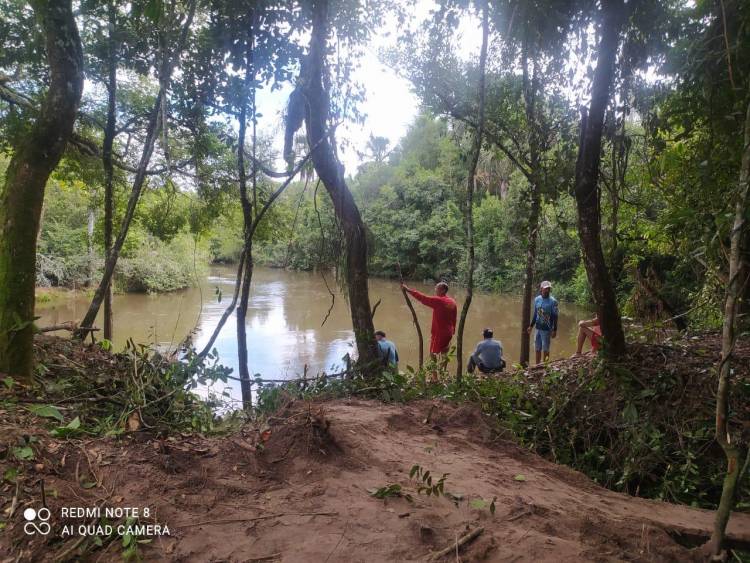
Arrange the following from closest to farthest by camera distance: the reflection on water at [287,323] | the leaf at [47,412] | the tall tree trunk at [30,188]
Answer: the leaf at [47,412]
the tall tree trunk at [30,188]
the reflection on water at [287,323]

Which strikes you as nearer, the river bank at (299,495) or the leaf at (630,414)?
the river bank at (299,495)

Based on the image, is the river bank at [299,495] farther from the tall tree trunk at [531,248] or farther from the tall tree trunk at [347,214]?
the tall tree trunk at [531,248]

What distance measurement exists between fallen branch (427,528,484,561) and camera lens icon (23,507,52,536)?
165 cm

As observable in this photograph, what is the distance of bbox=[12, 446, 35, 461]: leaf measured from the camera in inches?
91.0

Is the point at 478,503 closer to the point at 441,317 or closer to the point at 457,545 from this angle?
the point at 457,545

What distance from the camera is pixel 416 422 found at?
3834 mm

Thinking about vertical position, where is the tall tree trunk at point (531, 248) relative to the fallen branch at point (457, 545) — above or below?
above

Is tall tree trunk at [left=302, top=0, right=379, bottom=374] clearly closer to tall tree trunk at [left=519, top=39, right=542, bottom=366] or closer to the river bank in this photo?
the river bank

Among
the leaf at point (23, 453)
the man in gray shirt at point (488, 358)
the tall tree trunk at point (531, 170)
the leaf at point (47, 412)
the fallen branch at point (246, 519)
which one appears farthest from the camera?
the man in gray shirt at point (488, 358)

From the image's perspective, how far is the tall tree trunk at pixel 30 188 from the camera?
3.62m

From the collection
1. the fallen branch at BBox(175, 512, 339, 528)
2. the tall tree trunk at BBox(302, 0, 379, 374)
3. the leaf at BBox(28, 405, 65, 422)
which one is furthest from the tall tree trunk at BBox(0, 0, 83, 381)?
the fallen branch at BBox(175, 512, 339, 528)

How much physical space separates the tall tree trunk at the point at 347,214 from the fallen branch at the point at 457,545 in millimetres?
2742

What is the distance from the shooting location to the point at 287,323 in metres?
15.5

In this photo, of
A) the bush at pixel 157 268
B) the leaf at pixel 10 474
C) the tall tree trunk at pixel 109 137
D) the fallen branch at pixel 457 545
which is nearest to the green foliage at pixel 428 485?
A: the fallen branch at pixel 457 545
